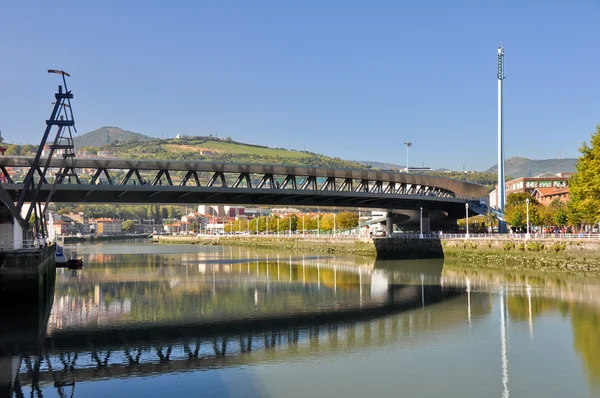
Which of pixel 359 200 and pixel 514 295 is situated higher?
pixel 359 200

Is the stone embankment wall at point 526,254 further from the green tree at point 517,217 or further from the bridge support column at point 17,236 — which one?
the bridge support column at point 17,236

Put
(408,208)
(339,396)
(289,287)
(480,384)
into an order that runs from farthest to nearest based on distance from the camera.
Result: (408,208), (289,287), (480,384), (339,396)

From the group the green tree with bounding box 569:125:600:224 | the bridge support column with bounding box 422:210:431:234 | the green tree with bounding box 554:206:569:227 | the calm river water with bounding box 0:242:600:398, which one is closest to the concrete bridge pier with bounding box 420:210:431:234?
the bridge support column with bounding box 422:210:431:234

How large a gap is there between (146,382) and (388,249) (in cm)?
7698

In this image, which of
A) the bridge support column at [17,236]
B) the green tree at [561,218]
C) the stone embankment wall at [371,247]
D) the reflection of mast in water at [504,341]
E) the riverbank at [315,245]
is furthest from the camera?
the riverbank at [315,245]

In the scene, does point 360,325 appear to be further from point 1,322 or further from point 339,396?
point 1,322

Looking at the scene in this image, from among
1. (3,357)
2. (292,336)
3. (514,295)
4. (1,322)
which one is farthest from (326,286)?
(3,357)

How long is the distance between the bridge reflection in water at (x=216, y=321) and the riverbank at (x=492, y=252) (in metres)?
14.8

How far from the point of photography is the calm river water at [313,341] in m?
24.8

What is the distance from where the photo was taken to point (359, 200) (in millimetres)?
82812

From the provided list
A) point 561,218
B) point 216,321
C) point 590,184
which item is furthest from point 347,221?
point 216,321

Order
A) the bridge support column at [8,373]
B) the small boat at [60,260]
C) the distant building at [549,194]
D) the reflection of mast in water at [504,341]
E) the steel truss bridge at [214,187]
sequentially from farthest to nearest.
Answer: the distant building at [549,194], the small boat at [60,260], the steel truss bridge at [214,187], the reflection of mast in water at [504,341], the bridge support column at [8,373]

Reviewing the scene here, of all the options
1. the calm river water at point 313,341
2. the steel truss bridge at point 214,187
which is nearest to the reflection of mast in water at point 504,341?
the calm river water at point 313,341

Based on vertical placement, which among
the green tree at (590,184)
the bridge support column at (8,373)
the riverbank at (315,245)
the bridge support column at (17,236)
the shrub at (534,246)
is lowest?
the bridge support column at (8,373)
